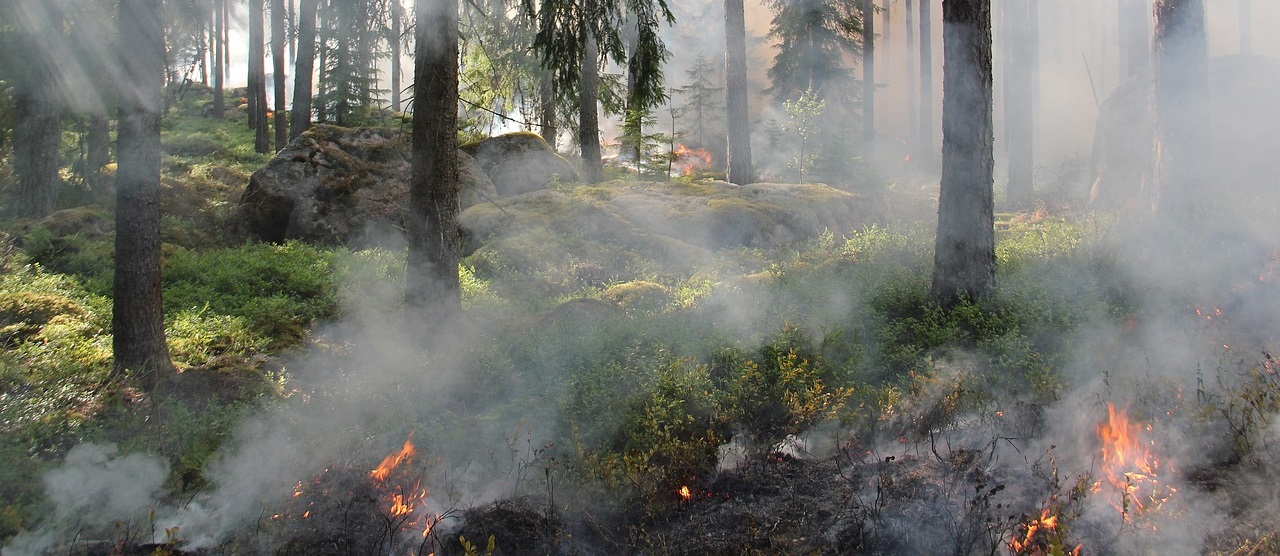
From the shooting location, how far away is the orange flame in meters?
5.52

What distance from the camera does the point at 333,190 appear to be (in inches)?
492

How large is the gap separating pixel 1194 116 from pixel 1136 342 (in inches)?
184

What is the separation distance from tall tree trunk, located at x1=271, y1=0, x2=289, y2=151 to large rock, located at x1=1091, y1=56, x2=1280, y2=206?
19815mm

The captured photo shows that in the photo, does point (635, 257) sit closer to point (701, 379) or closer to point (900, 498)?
point (701, 379)

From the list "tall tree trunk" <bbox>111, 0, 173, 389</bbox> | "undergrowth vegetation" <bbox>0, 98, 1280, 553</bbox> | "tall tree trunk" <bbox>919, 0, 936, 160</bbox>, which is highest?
"tall tree trunk" <bbox>919, 0, 936, 160</bbox>

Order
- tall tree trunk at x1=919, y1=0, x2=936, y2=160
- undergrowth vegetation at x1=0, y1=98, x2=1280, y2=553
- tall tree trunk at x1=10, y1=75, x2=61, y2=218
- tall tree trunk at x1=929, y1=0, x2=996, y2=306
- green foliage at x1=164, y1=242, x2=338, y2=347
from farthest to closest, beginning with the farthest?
tall tree trunk at x1=919, y1=0, x2=936, y2=160 < tall tree trunk at x1=10, y1=75, x2=61, y2=218 < green foliage at x1=164, y1=242, x2=338, y2=347 < tall tree trunk at x1=929, y1=0, x2=996, y2=306 < undergrowth vegetation at x1=0, y1=98, x2=1280, y2=553

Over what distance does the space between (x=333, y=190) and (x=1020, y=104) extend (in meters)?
15.7

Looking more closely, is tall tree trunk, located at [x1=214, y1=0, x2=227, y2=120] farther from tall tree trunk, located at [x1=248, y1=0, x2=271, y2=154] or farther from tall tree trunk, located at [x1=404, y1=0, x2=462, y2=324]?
tall tree trunk, located at [x1=404, y1=0, x2=462, y2=324]

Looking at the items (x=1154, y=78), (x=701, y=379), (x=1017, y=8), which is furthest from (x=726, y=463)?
(x=1017, y=8)

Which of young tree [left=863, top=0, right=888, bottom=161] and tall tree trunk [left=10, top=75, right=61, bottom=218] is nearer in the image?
tall tree trunk [left=10, top=75, right=61, bottom=218]

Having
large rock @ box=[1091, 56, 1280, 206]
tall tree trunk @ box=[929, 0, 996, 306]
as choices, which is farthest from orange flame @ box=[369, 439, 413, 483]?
large rock @ box=[1091, 56, 1280, 206]

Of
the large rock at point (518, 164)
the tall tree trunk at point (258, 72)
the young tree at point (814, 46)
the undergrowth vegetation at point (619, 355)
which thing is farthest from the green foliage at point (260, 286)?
the young tree at point (814, 46)

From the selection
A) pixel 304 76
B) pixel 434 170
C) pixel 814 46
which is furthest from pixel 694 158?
pixel 434 170

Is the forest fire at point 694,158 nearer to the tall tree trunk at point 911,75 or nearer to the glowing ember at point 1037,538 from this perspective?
the tall tree trunk at point 911,75
